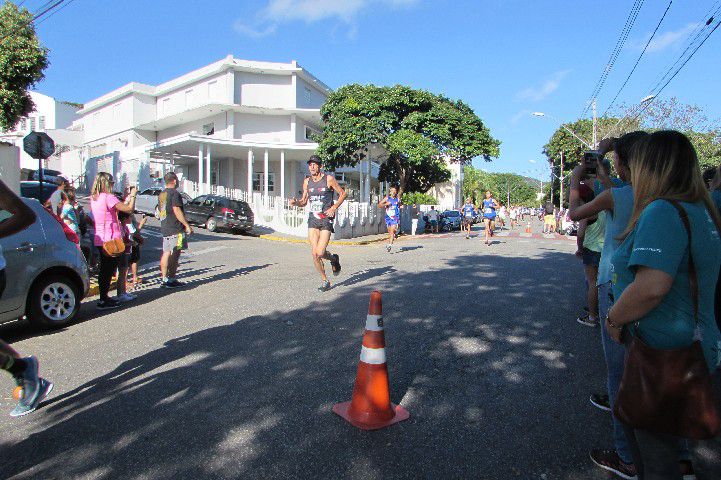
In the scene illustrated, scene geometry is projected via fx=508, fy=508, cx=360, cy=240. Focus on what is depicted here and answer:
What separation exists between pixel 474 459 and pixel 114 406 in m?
2.57

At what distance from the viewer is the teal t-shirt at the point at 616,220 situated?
2870mm

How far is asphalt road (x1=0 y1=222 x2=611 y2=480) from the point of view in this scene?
290cm

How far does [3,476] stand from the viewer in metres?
2.77

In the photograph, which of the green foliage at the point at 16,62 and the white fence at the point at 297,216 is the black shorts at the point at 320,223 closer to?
the white fence at the point at 297,216

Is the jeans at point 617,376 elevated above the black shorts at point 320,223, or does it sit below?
below

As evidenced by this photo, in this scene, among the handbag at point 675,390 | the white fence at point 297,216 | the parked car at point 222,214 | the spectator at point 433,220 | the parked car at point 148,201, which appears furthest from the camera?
the spectator at point 433,220

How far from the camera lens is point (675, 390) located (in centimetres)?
185

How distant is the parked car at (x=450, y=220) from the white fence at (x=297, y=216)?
8.22 m

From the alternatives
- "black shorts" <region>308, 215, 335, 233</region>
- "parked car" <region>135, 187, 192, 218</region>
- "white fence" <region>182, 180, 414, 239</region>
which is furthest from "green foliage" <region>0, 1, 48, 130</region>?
"black shorts" <region>308, 215, 335, 233</region>

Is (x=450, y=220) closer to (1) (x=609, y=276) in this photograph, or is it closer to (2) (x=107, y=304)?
(2) (x=107, y=304)

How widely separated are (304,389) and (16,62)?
2165 cm

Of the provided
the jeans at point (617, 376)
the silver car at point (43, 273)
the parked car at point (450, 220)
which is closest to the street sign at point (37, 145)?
the silver car at point (43, 273)

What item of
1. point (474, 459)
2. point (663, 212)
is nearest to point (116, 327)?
point (474, 459)

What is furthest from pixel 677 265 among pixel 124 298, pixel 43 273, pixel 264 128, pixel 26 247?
pixel 264 128
